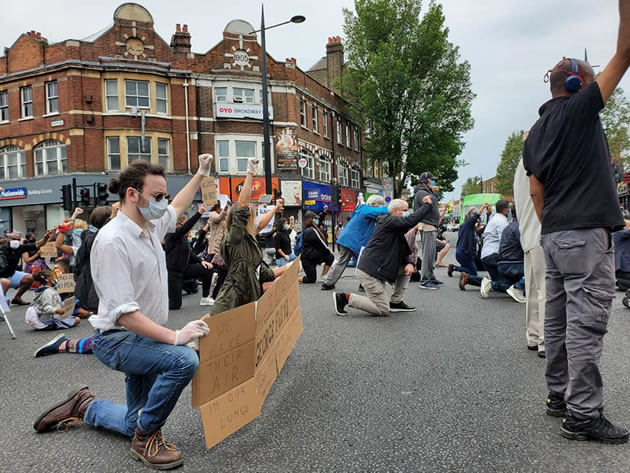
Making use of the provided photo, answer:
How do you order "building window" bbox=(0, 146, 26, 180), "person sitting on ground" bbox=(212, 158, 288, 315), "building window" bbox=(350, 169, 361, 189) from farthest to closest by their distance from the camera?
1. "building window" bbox=(350, 169, 361, 189)
2. "building window" bbox=(0, 146, 26, 180)
3. "person sitting on ground" bbox=(212, 158, 288, 315)

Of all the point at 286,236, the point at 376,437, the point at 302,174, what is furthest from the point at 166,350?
the point at 302,174

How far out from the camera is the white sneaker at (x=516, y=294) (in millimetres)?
8008

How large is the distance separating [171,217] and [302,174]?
94.3ft

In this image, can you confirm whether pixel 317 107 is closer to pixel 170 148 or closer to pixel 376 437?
pixel 170 148

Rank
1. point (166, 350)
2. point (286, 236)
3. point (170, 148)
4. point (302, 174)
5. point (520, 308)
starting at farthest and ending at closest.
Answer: point (302, 174) < point (170, 148) < point (286, 236) < point (520, 308) < point (166, 350)

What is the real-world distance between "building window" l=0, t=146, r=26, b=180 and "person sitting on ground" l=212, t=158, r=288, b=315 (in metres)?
27.8

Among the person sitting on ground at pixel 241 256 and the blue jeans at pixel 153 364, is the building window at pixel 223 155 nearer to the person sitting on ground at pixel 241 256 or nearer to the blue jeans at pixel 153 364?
the person sitting on ground at pixel 241 256

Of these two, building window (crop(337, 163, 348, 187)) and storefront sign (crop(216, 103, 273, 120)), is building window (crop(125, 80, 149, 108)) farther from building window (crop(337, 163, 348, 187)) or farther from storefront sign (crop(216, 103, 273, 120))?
building window (crop(337, 163, 348, 187))

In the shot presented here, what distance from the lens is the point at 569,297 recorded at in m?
2.92

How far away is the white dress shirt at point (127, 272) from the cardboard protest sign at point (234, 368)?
36 cm

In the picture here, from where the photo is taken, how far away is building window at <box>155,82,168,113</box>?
27766mm

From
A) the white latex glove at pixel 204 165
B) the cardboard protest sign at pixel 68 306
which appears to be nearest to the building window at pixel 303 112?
the cardboard protest sign at pixel 68 306

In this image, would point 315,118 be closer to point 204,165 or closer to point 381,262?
point 381,262

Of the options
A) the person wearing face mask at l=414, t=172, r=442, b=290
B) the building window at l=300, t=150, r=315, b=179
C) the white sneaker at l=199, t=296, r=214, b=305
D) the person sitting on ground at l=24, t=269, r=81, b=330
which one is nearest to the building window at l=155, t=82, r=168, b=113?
the building window at l=300, t=150, r=315, b=179
